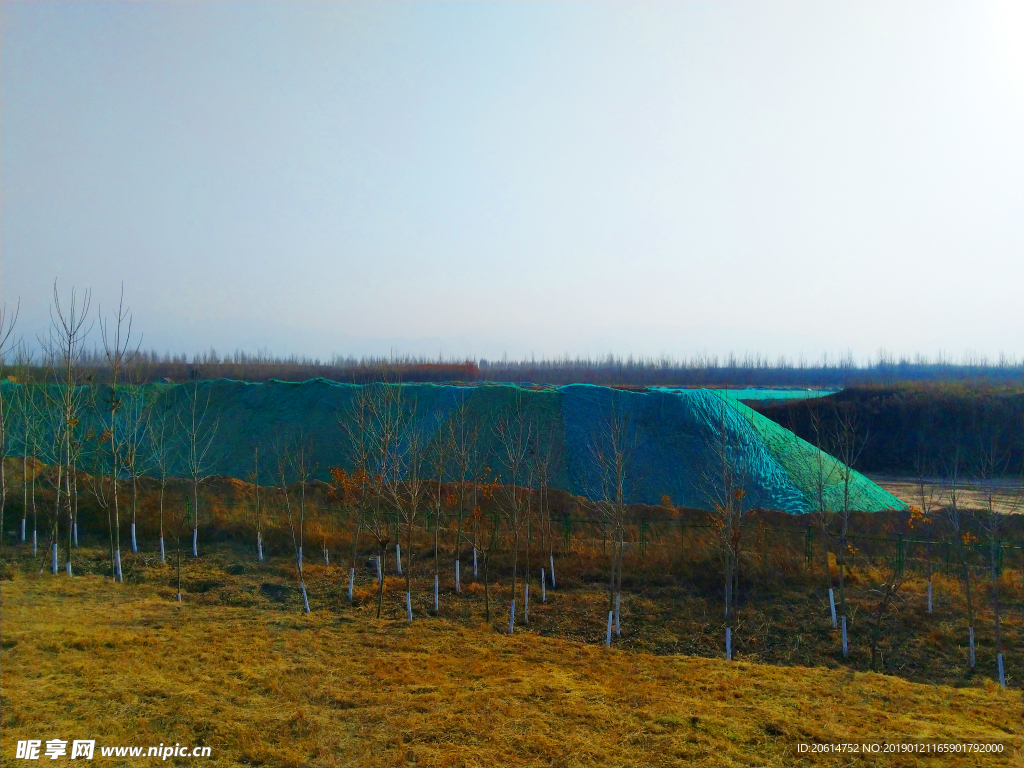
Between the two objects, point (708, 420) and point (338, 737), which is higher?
point (708, 420)

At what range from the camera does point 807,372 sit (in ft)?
357

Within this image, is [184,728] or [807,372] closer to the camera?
[184,728]

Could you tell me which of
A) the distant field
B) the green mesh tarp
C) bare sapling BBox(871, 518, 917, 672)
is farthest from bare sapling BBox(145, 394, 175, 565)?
the distant field

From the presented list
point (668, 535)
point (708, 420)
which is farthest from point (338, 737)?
point (708, 420)

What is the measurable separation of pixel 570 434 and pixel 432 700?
54.5 feet

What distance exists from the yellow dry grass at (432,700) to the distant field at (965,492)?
1383 centimetres

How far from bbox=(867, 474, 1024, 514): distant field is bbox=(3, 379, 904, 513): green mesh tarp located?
245cm

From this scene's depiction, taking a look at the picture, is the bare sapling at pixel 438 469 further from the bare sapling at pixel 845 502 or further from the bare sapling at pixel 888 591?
the bare sapling at pixel 888 591

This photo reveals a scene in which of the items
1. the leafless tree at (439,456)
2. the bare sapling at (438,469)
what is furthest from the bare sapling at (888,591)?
the leafless tree at (439,456)

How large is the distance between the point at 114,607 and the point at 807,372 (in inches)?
4316

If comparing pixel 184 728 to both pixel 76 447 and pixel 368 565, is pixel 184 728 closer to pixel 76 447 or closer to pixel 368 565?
pixel 368 565

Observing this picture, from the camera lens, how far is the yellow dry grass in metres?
6.70

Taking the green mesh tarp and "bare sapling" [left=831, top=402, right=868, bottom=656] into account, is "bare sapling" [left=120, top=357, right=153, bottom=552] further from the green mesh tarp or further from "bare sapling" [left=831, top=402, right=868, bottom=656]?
"bare sapling" [left=831, top=402, right=868, bottom=656]

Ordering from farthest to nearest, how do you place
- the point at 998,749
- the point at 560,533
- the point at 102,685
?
the point at 560,533 → the point at 102,685 → the point at 998,749
